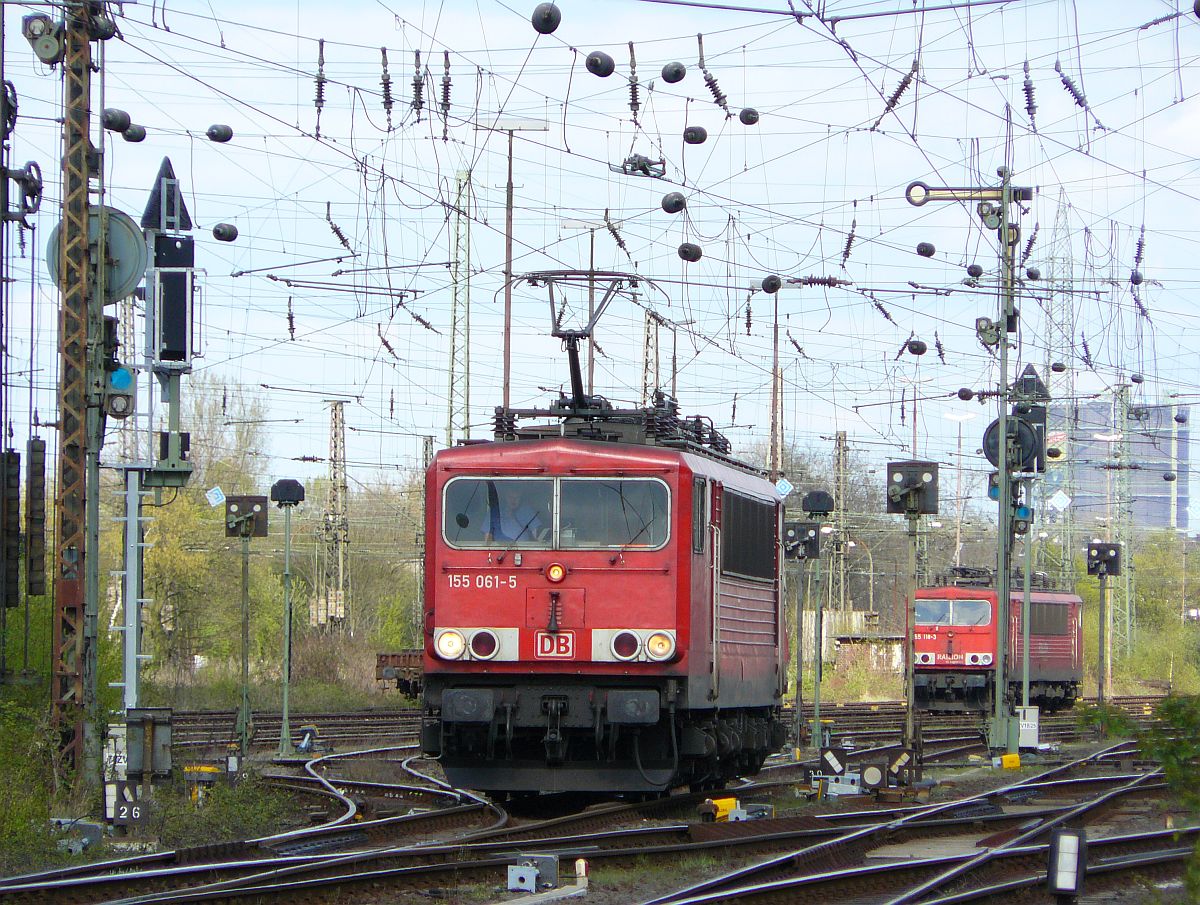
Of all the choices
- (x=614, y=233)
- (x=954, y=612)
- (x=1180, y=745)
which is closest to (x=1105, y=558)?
(x=954, y=612)

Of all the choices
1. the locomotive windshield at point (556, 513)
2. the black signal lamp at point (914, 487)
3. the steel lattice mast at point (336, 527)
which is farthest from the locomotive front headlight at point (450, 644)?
the steel lattice mast at point (336, 527)

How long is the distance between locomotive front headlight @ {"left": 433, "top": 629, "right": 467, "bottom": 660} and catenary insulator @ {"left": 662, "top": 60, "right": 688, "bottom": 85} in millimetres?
6996

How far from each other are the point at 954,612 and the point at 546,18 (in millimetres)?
25595

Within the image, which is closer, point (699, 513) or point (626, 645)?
point (626, 645)

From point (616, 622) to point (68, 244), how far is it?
649 cm

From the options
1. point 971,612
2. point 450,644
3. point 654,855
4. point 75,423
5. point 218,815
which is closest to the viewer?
point 654,855

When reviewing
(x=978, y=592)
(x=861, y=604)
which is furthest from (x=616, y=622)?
(x=861, y=604)

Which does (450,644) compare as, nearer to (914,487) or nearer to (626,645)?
(626,645)

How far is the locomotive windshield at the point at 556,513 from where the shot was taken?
1498cm

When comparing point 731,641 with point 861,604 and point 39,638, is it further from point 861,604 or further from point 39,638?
point 861,604

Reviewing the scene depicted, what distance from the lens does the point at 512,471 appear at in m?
15.3

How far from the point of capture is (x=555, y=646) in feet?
48.4

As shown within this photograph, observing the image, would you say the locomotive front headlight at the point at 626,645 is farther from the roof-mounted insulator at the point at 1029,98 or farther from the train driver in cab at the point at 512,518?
the roof-mounted insulator at the point at 1029,98

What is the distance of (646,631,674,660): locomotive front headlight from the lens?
48.0ft
